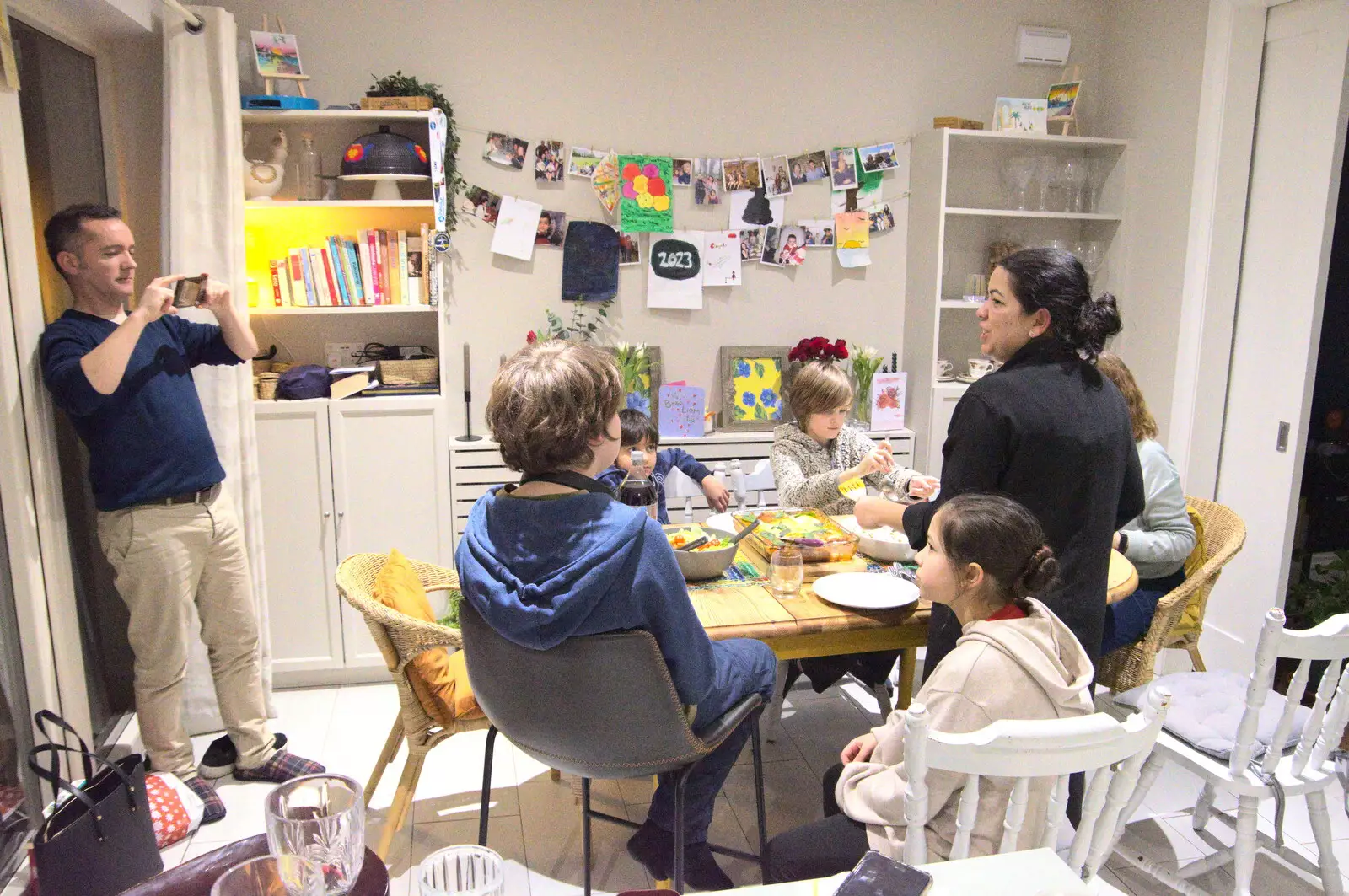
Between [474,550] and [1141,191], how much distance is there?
3.38m

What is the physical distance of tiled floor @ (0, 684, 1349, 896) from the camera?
2350 millimetres

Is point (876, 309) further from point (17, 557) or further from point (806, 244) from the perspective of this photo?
point (17, 557)

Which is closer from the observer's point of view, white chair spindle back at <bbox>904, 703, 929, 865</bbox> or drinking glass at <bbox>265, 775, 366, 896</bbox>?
drinking glass at <bbox>265, 775, 366, 896</bbox>

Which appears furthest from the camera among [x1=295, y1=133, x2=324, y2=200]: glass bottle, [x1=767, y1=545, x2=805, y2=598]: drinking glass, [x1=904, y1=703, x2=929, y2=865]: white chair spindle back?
[x1=295, y1=133, x2=324, y2=200]: glass bottle

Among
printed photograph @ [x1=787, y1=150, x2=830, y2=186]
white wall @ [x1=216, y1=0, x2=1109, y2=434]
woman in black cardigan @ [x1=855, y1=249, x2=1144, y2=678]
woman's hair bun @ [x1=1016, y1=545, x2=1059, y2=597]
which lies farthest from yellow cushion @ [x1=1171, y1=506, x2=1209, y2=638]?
printed photograph @ [x1=787, y1=150, x2=830, y2=186]

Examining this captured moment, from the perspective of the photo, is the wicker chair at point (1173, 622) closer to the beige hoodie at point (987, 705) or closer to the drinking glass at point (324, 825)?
the beige hoodie at point (987, 705)

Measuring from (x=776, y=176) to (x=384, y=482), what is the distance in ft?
6.65

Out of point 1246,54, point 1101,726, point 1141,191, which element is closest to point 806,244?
point 1141,191

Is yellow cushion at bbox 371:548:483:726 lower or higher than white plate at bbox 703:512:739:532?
lower

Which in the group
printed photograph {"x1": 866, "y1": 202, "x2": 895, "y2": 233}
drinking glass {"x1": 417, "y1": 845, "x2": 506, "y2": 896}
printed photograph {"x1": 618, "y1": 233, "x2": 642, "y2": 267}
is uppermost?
printed photograph {"x1": 866, "y1": 202, "x2": 895, "y2": 233}

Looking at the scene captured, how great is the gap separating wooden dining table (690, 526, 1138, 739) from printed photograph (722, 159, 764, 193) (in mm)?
2120

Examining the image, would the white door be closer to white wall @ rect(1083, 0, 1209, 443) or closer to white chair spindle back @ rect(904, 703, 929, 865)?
white wall @ rect(1083, 0, 1209, 443)

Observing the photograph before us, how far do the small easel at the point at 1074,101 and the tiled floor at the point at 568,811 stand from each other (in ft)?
8.42

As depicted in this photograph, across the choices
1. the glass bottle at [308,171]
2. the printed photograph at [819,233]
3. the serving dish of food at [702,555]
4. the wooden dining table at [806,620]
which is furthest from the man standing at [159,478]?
the printed photograph at [819,233]
